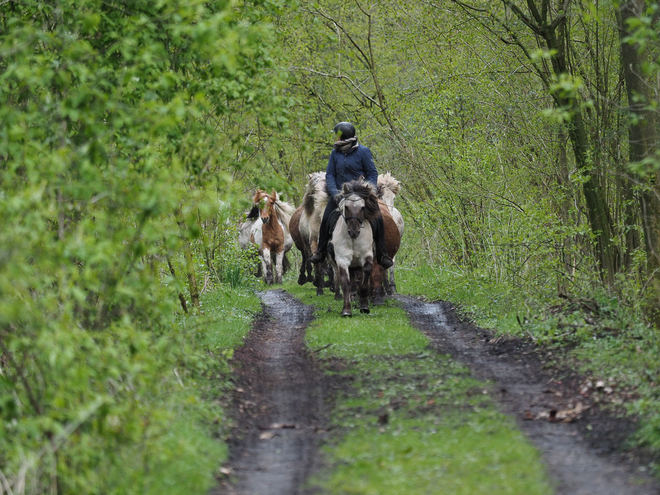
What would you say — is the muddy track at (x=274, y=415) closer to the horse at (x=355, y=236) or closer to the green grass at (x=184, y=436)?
the green grass at (x=184, y=436)

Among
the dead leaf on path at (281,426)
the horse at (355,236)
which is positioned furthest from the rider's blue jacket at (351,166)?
the dead leaf on path at (281,426)

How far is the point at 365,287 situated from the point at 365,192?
1668 millimetres

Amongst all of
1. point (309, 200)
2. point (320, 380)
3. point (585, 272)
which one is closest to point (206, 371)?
point (320, 380)

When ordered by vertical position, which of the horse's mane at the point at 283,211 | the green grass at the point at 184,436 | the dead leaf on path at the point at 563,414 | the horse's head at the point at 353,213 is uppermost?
the horse's head at the point at 353,213

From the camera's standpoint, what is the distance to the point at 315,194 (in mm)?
15516

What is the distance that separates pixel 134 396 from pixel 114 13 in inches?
173

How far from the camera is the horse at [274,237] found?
2169 cm

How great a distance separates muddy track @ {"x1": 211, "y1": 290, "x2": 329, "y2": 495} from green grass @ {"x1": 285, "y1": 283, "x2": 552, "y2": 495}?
26 centimetres

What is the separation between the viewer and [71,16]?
848 centimetres

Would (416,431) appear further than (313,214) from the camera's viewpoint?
No

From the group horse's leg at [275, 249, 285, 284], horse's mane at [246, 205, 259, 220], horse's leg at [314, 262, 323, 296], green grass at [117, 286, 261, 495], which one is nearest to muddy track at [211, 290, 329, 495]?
green grass at [117, 286, 261, 495]

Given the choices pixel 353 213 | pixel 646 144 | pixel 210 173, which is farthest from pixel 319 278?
pixel 210 173

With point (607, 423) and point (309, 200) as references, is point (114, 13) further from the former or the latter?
point (309, 200)

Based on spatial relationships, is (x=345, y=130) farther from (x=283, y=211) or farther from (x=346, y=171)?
(x=283, y=211)
